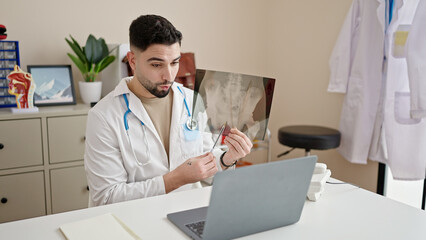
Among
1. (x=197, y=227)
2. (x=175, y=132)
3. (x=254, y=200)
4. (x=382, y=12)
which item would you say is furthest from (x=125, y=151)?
(x=382, y=12)

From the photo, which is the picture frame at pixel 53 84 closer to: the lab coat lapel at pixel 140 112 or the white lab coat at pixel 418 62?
the lab coat lapel at pixel 140 112

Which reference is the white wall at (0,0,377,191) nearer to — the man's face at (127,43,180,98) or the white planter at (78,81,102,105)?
the white planter at (78,81,102,105)

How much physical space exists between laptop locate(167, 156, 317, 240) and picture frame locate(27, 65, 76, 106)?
5.54 ft

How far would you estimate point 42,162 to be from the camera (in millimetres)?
2479

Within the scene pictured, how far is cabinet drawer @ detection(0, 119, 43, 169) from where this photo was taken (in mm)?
2375

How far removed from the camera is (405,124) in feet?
8.41

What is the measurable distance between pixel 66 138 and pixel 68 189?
308 millimetres

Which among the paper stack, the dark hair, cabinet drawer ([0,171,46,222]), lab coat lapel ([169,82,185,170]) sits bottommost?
cabinet drawer ([0,171,46,222])

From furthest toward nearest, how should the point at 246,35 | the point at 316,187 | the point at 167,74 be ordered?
1. the point at 246,35
2. the point at 167,74
3. the point at 316,187

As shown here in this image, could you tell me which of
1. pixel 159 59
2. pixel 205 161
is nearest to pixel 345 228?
pixel 205 161

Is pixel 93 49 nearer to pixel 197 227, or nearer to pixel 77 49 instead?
pixel 77 49

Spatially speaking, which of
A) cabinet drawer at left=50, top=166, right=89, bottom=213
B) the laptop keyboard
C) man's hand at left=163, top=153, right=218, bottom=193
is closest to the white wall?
cabinet drawer at left=50, top=166, right=89, bottom=213

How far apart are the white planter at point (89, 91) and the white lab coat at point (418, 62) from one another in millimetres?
1894

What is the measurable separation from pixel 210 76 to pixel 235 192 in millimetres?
577
